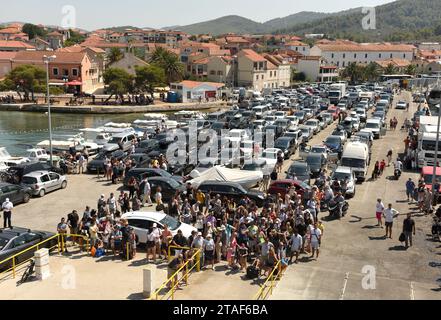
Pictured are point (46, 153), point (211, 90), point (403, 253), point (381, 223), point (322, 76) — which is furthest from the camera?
point (322, 76)

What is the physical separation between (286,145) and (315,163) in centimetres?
518

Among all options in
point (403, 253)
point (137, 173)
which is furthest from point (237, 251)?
point (137, 173)

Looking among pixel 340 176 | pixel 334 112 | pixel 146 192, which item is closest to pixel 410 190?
pixel 340 176

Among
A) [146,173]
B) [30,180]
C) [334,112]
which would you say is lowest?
[30,180]

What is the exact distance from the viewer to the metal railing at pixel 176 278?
41.3ft

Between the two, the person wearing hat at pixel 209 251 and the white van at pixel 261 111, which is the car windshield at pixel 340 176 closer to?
the person wearing hat at pixel 209 251

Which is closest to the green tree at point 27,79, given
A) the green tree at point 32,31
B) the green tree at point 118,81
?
the green tree at point 118,81

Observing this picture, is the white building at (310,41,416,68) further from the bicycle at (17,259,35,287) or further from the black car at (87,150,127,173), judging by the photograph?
the bicycle at (17,259,35,287)

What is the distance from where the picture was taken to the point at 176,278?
13609mm

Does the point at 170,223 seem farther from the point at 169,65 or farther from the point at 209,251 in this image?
the point at 169,65

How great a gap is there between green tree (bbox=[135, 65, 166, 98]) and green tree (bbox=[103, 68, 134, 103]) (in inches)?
47.1

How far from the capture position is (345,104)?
58.9 m

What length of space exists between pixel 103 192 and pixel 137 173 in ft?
6.20
